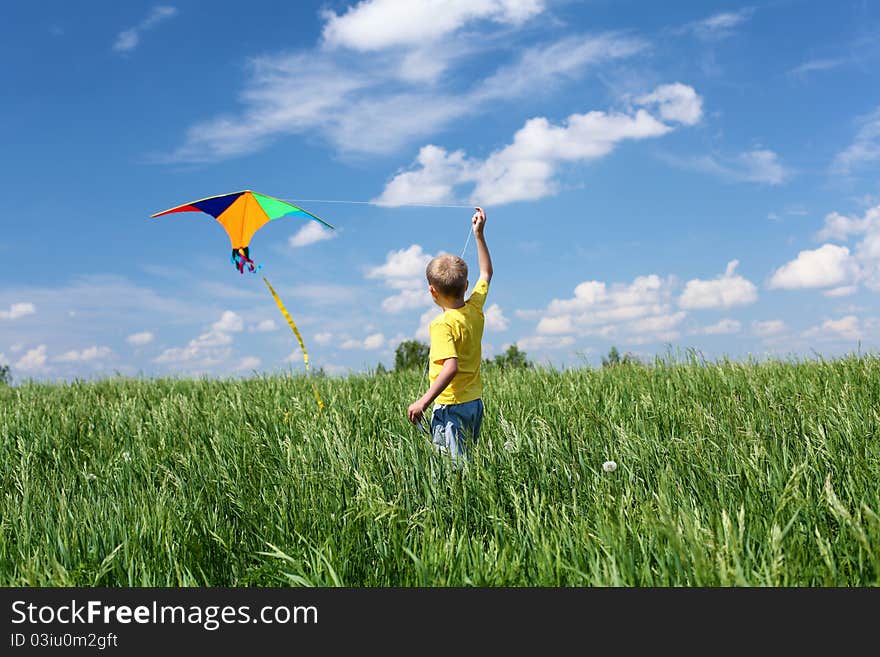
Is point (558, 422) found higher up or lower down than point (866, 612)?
higher up

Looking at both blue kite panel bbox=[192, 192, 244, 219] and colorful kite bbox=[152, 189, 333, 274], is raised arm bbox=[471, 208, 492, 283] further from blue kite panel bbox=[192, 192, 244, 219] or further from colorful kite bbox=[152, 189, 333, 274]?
blue kite panel bbox=[192, 192, 244, 219]

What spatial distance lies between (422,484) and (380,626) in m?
1.52

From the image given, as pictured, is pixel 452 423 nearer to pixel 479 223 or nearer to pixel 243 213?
pixel 479 223

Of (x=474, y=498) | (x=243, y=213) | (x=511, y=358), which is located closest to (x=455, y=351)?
(x=474, y=498)

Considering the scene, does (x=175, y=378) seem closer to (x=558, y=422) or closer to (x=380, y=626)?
(x=558, y=422)

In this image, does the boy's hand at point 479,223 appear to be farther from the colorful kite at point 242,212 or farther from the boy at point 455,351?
the colorful kite at point 242,212

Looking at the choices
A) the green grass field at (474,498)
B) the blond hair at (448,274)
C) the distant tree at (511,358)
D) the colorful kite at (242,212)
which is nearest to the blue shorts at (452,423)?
the green grass field at (474,498)

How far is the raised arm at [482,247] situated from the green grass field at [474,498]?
116 centimetres

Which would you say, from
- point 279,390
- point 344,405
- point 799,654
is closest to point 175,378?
point 279,390

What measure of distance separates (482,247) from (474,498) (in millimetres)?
2019

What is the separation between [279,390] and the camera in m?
7.68

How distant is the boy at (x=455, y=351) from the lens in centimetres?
434

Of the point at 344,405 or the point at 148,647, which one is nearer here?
the point at 148,647

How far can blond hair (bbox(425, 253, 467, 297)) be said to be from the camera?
4.42 metres
